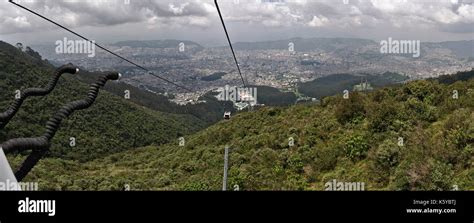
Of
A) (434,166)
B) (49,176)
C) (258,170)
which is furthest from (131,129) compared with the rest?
(434,166)

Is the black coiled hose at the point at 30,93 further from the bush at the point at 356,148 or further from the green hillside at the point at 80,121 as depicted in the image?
the green hillside at the point at 80,121

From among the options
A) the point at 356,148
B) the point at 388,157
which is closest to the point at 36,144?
the point at 388,157

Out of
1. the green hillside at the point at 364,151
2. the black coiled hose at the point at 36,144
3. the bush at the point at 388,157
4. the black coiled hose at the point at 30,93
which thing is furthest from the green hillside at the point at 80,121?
the black coiled hose at the point at 36,144

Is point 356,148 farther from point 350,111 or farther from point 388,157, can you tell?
point 350,111

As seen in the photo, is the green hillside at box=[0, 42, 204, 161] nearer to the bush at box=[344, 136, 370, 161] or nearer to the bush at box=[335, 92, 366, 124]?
the bush at box=[335, 92, 366, 124]
